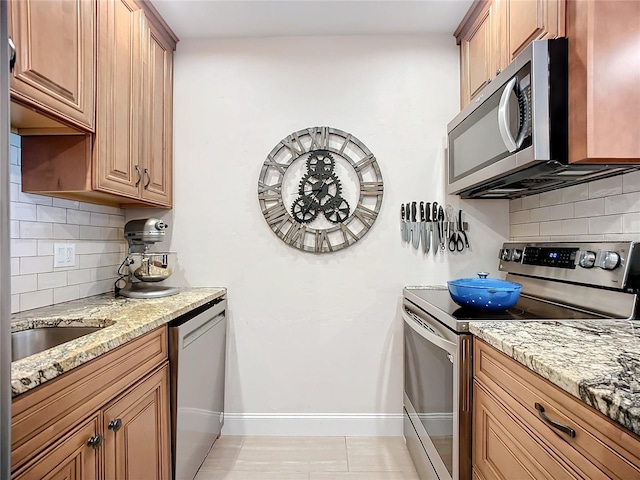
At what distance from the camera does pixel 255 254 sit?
7.55 feet

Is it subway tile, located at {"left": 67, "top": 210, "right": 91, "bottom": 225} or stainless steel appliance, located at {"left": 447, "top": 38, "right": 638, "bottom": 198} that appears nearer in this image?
stainless steel appliance, located at {"left": 447, "top": 38, "right": 638, "bottom": 198}

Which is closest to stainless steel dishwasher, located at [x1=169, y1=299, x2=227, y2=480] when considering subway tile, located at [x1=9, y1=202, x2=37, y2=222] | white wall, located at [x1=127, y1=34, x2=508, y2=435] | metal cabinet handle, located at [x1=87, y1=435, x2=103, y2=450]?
white wall, located at [x1=127, y1=34, x2=508, y2=435]

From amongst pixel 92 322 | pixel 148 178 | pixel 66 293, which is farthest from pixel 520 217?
pixel 66 293

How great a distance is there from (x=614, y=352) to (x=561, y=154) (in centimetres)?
68

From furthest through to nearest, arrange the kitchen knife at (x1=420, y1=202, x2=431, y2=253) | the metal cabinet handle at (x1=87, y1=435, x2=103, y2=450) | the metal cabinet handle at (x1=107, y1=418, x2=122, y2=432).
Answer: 1. the kitchen knife at (x1=420, y1=202, x2=431, y2=253)
2. the metal cabinet handle at (x1=107, y1=418, x2=122, y2=432)
3. the metal cabinet handle at (x1=87, y1=435, x2=103, y2=450)

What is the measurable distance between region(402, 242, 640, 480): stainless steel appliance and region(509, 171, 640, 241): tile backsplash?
3.6 inches

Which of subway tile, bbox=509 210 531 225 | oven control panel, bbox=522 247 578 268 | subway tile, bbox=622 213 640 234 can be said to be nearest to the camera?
subway tile, bbox=622 213 640 234

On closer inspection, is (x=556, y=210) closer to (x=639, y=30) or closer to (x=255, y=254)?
(x=639, y=30)

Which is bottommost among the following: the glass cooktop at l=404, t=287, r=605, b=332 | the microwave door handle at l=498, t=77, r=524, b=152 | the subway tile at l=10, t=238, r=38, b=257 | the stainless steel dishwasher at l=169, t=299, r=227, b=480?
the stainless steel dishwasher at l=169, t=299, r=227, b=480

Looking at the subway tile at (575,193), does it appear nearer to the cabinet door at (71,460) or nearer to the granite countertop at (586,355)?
the granite countertop at (586,355)

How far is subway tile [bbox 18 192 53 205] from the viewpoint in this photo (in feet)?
5.03

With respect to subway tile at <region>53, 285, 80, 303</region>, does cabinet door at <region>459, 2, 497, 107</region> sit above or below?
above

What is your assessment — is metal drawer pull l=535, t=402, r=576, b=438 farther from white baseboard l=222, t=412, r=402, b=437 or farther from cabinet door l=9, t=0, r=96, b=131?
cabinet door l=9, t=0, r=96, b=131

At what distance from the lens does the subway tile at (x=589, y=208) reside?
1.58 meters
